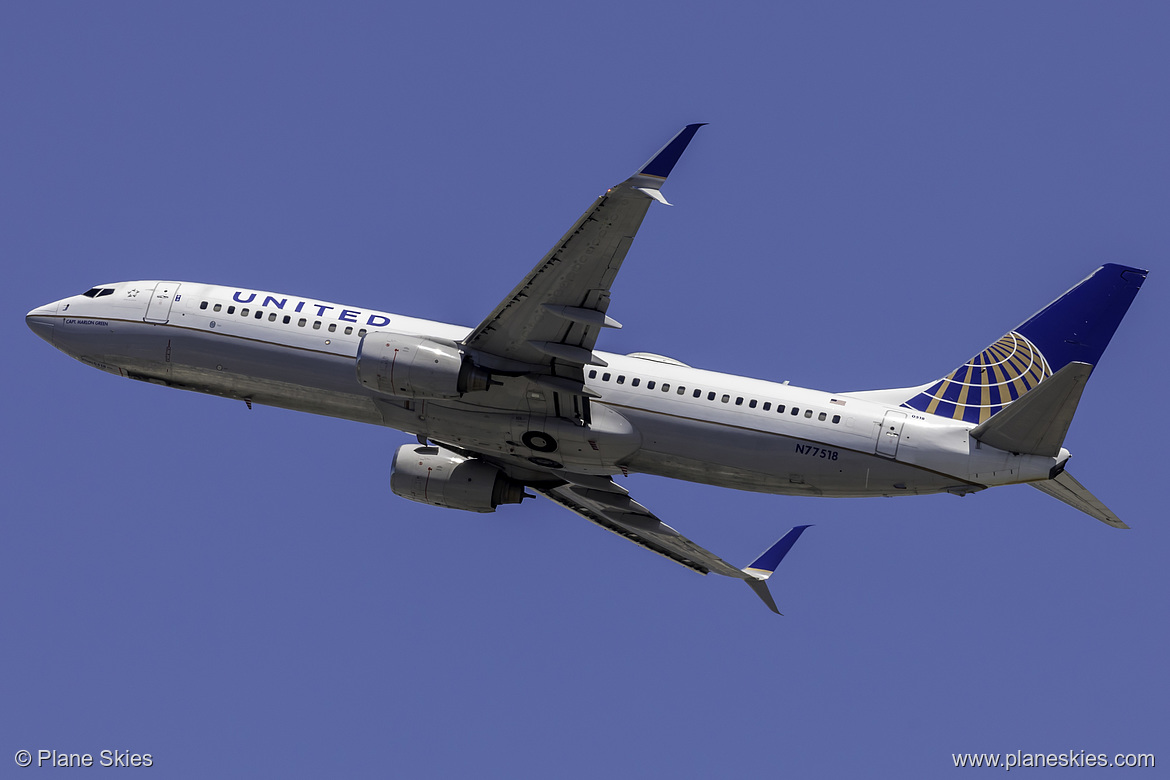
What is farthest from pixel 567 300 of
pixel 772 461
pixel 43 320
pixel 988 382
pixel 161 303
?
pixel 43 320

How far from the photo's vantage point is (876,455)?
39.8 meters

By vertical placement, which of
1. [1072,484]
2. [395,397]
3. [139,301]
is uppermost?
[139,301]

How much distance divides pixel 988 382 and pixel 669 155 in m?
14.6

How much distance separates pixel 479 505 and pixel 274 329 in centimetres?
842

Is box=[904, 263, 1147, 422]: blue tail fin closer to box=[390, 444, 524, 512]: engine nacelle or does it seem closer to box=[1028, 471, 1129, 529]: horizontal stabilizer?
box=[1028, 471, 1129, 529]: horizontal stabilizer

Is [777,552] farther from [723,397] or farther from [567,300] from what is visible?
[567,300]

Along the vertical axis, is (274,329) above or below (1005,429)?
above

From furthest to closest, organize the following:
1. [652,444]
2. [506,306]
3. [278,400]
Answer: [278,400], [652,444], [506,306]

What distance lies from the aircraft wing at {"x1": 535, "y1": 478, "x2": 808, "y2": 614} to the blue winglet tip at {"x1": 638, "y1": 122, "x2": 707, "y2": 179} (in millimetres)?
14761

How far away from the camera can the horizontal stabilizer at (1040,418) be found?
120ft

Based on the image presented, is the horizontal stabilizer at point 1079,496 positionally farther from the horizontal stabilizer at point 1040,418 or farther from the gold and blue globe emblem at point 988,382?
the gold and blue globe emblem at point 988,382

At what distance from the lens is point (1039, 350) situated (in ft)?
140

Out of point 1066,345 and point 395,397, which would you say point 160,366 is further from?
point 1066,345

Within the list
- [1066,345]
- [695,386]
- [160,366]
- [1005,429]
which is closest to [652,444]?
[695,386]
